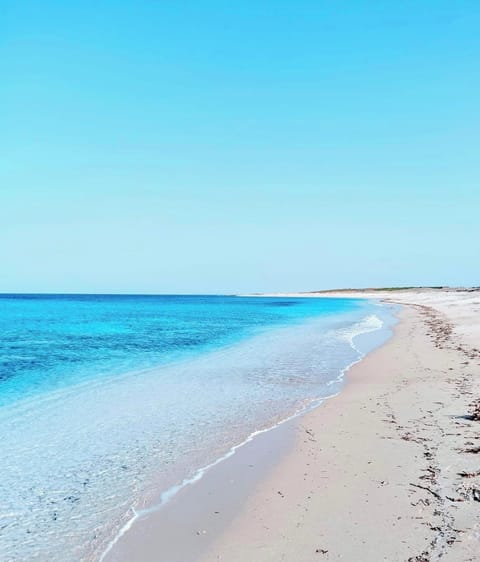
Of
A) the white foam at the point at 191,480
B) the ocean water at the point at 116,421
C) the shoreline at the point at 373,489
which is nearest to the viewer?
the shoreline at the point at 373,489

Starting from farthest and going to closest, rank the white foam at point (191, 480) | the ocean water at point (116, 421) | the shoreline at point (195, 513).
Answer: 1. the ocean water at point (116, 421)
2. the white foam at point (191, 480)
3. the shoreline at point (195, 513)

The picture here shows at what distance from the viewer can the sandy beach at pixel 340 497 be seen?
5086 mm

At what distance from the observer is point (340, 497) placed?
634cm

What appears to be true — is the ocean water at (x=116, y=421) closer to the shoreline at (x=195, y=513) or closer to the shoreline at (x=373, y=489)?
the shoreline at (x=195, y=513)

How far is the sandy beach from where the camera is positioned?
5086mm

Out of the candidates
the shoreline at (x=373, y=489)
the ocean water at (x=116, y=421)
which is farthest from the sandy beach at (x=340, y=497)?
the ocean water at (x=116, y=421)

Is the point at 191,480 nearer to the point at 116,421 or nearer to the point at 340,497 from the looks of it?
the point at 340,497

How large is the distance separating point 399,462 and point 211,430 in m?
4.14

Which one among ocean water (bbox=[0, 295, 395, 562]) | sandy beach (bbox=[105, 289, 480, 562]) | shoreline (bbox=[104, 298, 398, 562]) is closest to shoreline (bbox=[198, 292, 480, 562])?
sandy beach (bbox=[105, 289, 480, 562])

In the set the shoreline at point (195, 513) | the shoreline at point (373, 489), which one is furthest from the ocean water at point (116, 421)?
the shoreline at point (373, 489)

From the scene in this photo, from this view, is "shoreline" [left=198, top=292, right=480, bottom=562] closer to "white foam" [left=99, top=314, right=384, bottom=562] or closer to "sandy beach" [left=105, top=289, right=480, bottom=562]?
"sandy beach" [left=105, top=289, right=480, bottom=562]

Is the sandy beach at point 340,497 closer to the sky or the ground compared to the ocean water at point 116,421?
closer to the sky

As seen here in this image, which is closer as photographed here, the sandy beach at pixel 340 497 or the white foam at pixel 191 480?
the sandy beach at pixel 340 497

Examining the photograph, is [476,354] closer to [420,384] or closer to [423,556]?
[420,384]
